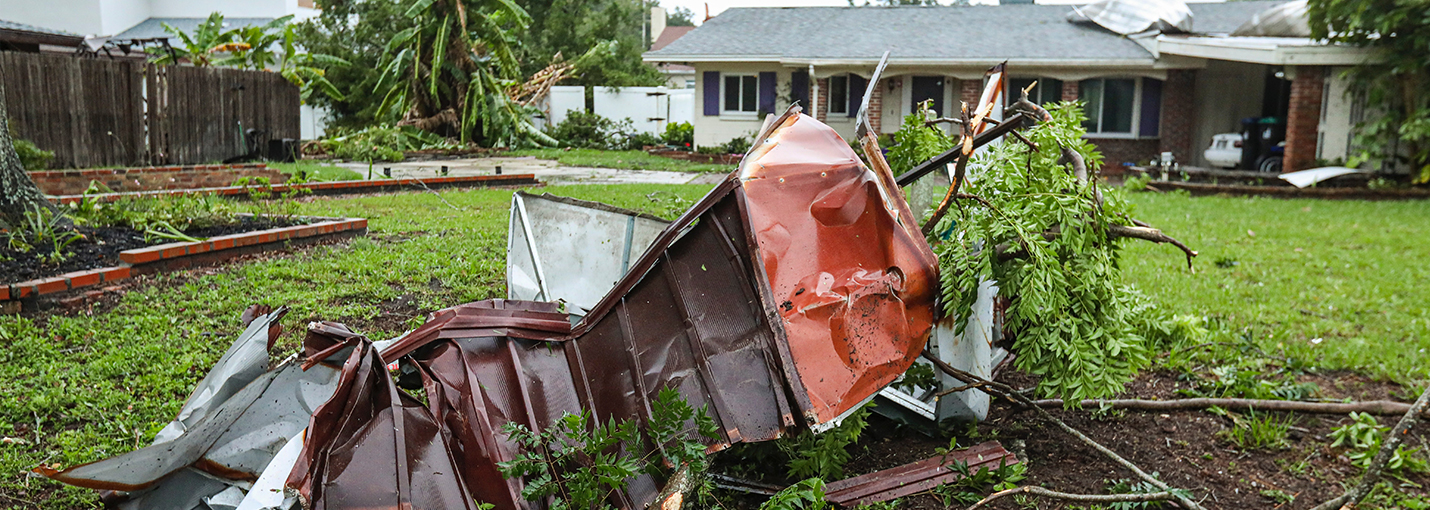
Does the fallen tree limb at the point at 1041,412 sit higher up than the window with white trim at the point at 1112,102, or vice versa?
the window with white trim at the point at 1112,102

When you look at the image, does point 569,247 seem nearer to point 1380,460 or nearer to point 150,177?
point 1380,460

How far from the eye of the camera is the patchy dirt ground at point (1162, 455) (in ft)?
12.1

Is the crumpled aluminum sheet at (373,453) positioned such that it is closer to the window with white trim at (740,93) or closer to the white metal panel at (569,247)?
the white metal panel at (569,247)

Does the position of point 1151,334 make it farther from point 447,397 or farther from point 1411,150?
point 1411,150

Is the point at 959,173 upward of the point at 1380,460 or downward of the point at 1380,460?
upward

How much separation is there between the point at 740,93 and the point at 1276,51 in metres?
11.6

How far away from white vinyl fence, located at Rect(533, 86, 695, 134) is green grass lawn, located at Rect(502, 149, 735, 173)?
3.00 meters

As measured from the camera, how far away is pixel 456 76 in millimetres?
22938

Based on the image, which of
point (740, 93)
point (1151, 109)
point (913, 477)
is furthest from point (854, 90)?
point (913, 477)

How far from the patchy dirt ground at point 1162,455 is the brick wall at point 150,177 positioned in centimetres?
1081

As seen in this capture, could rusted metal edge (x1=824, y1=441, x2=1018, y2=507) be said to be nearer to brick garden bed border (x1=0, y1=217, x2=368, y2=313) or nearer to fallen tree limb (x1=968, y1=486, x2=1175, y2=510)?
fallen tree limb (x1=968, y1=486, x2=1175, y2=510)

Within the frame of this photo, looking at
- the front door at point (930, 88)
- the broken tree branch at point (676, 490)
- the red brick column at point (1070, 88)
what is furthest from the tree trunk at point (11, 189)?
the red brick column at point (1070, 88)

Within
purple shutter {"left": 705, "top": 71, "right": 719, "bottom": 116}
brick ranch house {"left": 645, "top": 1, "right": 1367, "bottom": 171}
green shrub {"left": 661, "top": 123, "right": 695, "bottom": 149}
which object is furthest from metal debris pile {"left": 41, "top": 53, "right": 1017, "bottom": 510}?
green shrub {"left": 661, "top": 123, "right": 695, "bottom": 149}

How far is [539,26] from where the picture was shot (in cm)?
3597
